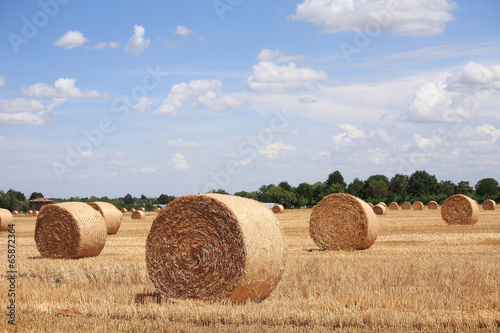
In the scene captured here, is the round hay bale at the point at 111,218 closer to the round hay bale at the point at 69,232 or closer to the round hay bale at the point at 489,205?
the round hay bale at the point at 69,232

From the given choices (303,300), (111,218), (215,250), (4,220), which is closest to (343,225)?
(215,250)

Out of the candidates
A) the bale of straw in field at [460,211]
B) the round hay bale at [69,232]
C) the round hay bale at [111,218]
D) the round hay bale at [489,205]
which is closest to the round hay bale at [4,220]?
the round hay bale at [111,218]

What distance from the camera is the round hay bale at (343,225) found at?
53.7 feet

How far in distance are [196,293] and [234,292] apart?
0.72 meters

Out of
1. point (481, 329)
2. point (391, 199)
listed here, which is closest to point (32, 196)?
point (391, 199)

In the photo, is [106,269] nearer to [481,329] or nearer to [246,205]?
[246,205]

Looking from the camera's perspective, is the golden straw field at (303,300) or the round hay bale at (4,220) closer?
the golden straw field at (303,300)

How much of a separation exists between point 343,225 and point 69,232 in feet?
26.6

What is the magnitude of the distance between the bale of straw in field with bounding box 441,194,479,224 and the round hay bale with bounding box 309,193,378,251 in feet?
38.5

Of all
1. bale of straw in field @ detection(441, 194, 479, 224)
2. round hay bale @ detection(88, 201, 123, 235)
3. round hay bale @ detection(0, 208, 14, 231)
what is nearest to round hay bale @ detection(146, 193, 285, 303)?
round hay bale @ detection(88, 201, 123, 235)

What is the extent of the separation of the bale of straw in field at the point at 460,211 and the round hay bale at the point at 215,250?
2029cm

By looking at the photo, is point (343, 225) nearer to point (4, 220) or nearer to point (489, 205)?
point (4, 220)

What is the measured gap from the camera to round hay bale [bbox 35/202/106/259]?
595 inches

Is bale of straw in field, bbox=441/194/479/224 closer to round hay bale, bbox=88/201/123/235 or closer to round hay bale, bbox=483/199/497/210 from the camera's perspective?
round hay bale, bbox=88/201/123/235
